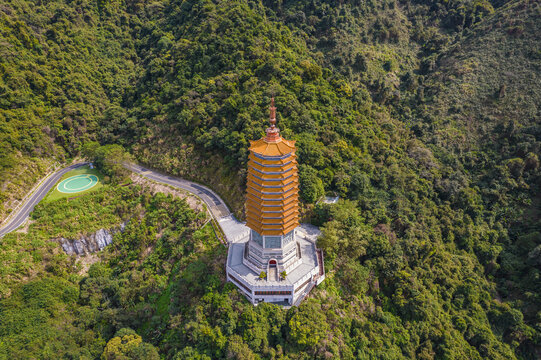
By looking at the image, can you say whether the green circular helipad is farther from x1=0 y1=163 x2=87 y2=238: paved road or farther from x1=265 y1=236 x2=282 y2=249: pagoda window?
x1=265 y1=236 x2=282 y2=249: pagoda window

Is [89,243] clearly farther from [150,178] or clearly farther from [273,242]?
[273,242]

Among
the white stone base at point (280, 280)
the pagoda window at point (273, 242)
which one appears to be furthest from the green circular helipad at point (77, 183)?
the pagoda window at point (273, 242)

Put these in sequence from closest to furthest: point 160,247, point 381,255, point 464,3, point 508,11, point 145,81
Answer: point 381,255
point 160,247
point 145,81
point 508,11
point 464,3

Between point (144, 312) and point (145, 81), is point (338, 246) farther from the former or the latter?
point (145, 81)

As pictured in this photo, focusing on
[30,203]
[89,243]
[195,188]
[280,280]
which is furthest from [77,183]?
[280,280]

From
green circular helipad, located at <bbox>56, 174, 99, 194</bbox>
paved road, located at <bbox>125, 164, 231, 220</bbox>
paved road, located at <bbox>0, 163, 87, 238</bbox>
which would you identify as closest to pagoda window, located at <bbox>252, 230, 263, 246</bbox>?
paved road, located at <bbox>125, 164, 231, 220</bbox>

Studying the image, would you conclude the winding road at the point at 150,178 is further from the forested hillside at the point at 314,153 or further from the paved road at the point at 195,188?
the forested hillside at the point at 314,153

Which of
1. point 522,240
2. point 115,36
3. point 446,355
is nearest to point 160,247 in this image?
point 446,355
